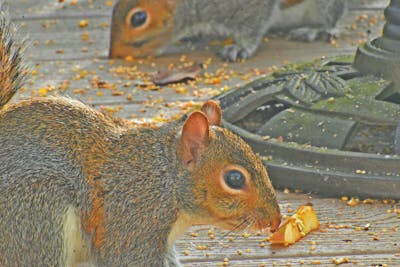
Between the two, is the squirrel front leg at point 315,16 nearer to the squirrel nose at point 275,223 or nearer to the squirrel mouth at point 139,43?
the squirrel mouth at point 139,43

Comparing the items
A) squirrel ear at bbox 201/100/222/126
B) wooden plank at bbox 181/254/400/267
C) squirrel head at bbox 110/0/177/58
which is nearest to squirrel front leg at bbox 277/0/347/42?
squirrel head at bbox 110/0/177/58

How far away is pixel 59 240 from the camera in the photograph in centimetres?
226

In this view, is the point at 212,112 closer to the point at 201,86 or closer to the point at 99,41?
the point at 201,86

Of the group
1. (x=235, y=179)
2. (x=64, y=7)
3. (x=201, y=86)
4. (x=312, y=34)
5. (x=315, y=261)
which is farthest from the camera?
(x=64, y=7)

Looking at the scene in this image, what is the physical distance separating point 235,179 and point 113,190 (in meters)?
0.27

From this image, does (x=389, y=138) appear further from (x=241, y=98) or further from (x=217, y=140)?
(x=217, y=140)

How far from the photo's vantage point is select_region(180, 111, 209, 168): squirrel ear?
7.46 ft

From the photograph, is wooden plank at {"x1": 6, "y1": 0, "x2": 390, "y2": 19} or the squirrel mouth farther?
wooden plank at {"x1": 6, "y1": 0, "x2": 390, "y2": 19}

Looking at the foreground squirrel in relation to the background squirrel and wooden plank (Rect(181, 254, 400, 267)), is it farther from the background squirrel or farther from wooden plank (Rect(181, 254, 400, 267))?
the background squirrel

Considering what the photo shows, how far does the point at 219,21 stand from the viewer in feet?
16.2

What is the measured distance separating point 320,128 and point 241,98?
0.41 meters

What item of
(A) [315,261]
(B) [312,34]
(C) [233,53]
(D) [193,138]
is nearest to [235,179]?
(D) [193,138]

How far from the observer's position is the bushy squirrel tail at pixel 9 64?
7.97ft

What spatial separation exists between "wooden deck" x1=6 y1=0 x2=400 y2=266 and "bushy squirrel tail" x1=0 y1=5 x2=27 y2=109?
1.43ft
